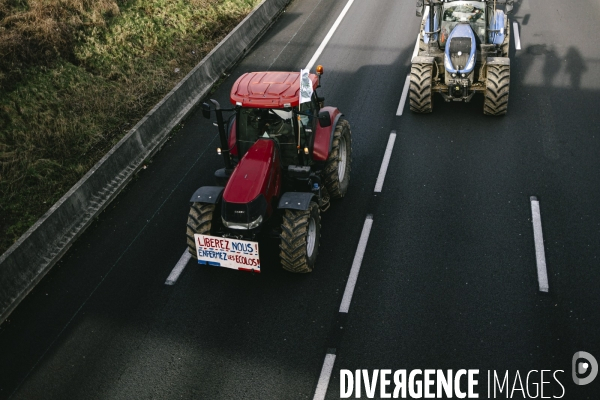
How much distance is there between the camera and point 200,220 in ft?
30.7

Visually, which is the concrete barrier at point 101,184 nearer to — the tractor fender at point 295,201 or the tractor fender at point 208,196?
the tractor fender at point 208,196

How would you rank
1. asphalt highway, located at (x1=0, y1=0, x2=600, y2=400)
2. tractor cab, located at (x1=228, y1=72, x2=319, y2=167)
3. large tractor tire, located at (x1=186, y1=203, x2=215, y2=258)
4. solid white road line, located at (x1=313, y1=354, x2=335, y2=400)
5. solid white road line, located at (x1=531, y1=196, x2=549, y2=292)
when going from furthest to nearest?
tractor cab, located at (x1=228, y1=72, x2=319, y2=167), solid white road line, located at (x1=531, y1=196, x2=549, y2=292), large tractor tire, located at (x1=186, y1=203, x2=215, y2=258), asphalt highway, located at (x1=0, y1=0, x2=600, y2=400), solid white road line, located at (x1=313, y1=354, x2=335, y2=400)

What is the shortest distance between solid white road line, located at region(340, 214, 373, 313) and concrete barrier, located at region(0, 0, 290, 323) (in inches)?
214

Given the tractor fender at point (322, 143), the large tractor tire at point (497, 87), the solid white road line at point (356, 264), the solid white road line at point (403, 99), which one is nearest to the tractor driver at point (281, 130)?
the tractor fender at point (322, 143)

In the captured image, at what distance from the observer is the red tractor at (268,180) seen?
9.11 metres

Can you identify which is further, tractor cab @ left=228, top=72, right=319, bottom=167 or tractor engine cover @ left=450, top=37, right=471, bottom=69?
tractor engine cover @ left=450, top=37, right=471, bottom=69

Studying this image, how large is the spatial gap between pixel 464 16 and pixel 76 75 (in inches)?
421

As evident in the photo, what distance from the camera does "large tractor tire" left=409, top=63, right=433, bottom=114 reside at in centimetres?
1391

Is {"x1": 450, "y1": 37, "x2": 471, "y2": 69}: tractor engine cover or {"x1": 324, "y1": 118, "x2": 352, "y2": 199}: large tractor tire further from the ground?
{"x1": 450, "y1": 37, "x2": 471, "y2": 69}: tractor engine cover

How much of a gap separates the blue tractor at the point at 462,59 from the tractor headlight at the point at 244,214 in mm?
6620

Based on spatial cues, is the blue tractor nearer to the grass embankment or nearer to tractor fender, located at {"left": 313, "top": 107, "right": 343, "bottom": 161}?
tractor fender, located at {"left": 313, "top": 107, "right": 343, "bottom": 161}

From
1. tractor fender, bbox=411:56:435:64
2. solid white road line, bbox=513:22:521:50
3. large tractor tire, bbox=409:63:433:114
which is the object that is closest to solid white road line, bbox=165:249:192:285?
large tractor tire, bbox=409:63:433:114

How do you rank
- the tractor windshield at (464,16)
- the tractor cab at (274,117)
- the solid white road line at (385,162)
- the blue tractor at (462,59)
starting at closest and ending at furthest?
1. the tractor cab at (274,117)
2. the solid white road line at (385,162)
3. the blue tractor at (462,59)
4. the tractor windshield at (464,16)

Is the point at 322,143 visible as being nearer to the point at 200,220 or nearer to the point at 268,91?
the point at 268,91
